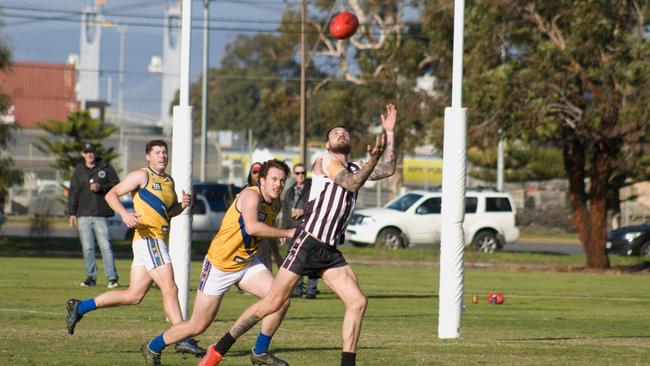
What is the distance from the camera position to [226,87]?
119938 mm

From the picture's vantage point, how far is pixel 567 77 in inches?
1265

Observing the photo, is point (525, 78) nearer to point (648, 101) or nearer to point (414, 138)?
point (648, 101)

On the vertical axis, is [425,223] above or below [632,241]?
above

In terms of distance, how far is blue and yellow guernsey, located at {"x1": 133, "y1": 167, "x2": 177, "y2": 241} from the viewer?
12258mm

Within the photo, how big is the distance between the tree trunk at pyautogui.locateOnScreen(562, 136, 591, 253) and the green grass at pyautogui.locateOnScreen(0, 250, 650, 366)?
21.6 ft

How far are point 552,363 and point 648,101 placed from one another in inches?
794

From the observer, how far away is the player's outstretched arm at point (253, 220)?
10.9 meters

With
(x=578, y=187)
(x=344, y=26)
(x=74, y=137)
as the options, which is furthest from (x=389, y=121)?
(x=74, y=137)

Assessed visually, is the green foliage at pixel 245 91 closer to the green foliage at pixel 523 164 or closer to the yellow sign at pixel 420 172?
the yellow sign at pixel 420 172

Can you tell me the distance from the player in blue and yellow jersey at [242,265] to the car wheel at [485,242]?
29.2 meters

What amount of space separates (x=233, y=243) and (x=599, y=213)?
24.1 metres

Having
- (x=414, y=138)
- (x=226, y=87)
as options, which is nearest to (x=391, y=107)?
(x=414, y=138)

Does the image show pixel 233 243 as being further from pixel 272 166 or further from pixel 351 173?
pixel 351 173

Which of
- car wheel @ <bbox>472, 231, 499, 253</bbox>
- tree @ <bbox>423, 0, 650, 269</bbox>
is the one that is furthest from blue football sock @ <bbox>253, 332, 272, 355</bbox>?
car wheel @ <bbox>472, 231, 499, 253</bbox>
